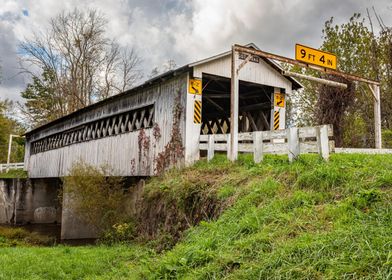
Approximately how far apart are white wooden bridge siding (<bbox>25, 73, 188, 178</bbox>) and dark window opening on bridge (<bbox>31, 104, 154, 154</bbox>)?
202 millimetres

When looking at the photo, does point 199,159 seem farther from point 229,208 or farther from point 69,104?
point 69,104

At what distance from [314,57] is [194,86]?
3259 mm

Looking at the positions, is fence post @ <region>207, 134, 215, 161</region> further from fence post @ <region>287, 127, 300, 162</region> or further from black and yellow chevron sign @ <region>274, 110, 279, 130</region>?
black and yellow chevron sign @ <region>274, 110, 279, 130</region>

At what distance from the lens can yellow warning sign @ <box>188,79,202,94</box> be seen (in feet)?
32.4

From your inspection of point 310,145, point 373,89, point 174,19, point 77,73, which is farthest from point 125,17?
point 310,145

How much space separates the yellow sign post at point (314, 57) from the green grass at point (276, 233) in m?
2.50

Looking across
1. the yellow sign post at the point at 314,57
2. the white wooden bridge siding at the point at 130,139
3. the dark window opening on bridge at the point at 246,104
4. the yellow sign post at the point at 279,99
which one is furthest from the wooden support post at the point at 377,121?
the white wooden bridge siding at the point at 130,139

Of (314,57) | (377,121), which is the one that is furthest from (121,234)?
(377,121)

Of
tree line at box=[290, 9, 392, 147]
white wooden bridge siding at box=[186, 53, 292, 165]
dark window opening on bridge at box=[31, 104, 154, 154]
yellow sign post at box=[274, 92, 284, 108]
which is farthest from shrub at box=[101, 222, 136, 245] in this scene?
tree line at box=[290, 9, 392, 147]

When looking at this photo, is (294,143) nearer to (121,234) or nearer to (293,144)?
(293,144)

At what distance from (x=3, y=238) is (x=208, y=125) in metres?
9.25

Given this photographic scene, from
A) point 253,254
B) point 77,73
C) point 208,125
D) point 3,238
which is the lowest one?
point 3,238

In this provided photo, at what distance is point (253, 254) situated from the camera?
4.00m

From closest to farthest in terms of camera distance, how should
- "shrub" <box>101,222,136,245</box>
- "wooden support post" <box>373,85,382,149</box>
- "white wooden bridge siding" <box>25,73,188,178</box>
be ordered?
"shrub" <box>101,222,136,245</box> → "wooden support post" <box>373,85,382,149</box> → "white wooden bridge siding" <box>25,73,188,178</box>
